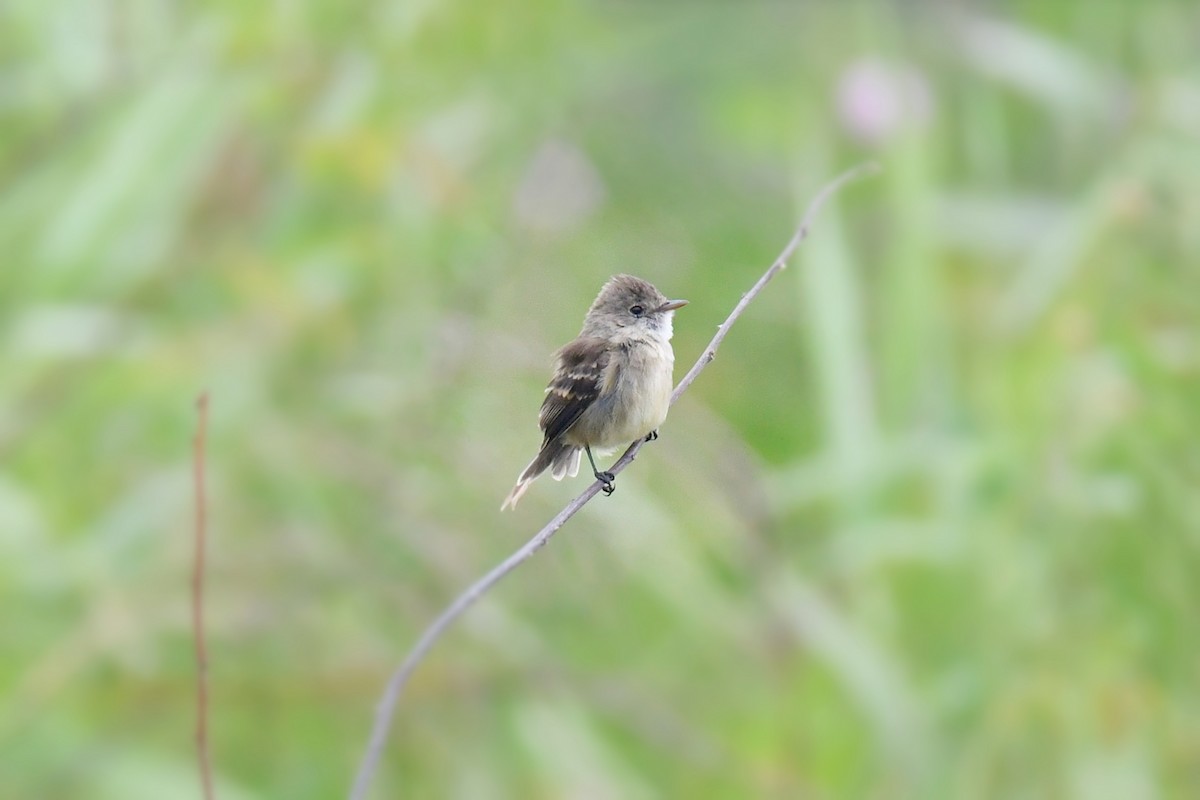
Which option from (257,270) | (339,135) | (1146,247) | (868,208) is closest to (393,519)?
(257,270)

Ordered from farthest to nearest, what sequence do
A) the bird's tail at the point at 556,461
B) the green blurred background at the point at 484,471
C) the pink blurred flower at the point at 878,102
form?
the pink blurred flower at the point at 878,102, the green blurred background at the point at 484,471, the bird's tail at the point at 556,461

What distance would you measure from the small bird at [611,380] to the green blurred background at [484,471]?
0.22m

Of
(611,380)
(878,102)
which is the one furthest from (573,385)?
(878,102)

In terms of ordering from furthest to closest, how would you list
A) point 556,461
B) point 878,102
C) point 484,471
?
point 878,102, point 484,471, point 556,461

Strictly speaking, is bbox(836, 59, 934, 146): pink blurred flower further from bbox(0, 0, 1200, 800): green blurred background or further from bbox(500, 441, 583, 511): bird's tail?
bbox(500, 441, 583, 511): bird's tail

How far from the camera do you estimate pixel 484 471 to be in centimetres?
192

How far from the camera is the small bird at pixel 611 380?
50.8 inches

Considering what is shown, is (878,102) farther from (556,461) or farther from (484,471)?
(556,461)

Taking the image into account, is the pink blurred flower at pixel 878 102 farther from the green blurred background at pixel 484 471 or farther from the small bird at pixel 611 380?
the small bird at pixel 611 380

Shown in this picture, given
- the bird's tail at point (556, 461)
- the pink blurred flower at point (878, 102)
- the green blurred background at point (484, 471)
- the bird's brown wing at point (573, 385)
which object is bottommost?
the bird's tail at point (556, 461)

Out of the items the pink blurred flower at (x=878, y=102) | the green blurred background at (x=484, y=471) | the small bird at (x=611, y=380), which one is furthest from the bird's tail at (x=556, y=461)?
the pink blurred flower at (x=878, y=102)

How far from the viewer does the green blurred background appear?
202cm

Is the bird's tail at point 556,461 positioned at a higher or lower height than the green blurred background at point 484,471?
lower

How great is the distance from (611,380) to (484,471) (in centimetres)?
61
